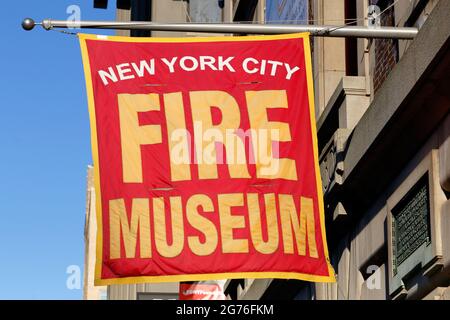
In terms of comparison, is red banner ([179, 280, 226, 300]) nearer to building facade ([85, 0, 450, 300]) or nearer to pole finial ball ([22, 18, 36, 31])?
building facade ([85, 0, 450, 300])

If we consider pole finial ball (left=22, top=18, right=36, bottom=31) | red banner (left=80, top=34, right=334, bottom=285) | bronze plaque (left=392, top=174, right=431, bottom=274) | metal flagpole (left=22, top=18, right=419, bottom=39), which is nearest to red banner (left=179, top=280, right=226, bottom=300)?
bronze plaque (left=392, top=174, right=431, bottom=274)

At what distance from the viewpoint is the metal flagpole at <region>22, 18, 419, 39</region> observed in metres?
14.0

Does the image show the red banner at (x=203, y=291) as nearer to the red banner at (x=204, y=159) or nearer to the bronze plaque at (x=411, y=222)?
the bronze plaque at (x=411, y=222)

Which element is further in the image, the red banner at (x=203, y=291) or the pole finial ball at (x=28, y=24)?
the red banner at (x=203, y=291)

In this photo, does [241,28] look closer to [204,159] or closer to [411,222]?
[204,159]

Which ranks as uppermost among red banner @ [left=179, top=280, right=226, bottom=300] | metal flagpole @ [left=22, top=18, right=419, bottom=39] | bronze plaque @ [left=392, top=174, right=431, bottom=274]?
red banner @ [left=179, top=280, right=226, bottom=300]

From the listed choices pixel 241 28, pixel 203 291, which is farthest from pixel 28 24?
pixel 203 291

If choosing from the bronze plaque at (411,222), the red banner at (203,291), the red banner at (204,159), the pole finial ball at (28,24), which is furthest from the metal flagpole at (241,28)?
the red banner at (203,291)

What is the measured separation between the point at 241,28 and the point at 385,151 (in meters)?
3.19

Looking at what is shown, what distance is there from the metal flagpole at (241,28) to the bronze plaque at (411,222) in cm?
192

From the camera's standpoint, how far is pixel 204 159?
46.6 feet

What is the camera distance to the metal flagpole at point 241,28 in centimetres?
1396

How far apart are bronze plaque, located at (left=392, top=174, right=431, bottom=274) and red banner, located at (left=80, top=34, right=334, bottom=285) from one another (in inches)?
52.1

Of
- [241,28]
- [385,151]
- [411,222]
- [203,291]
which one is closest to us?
[241,28]
